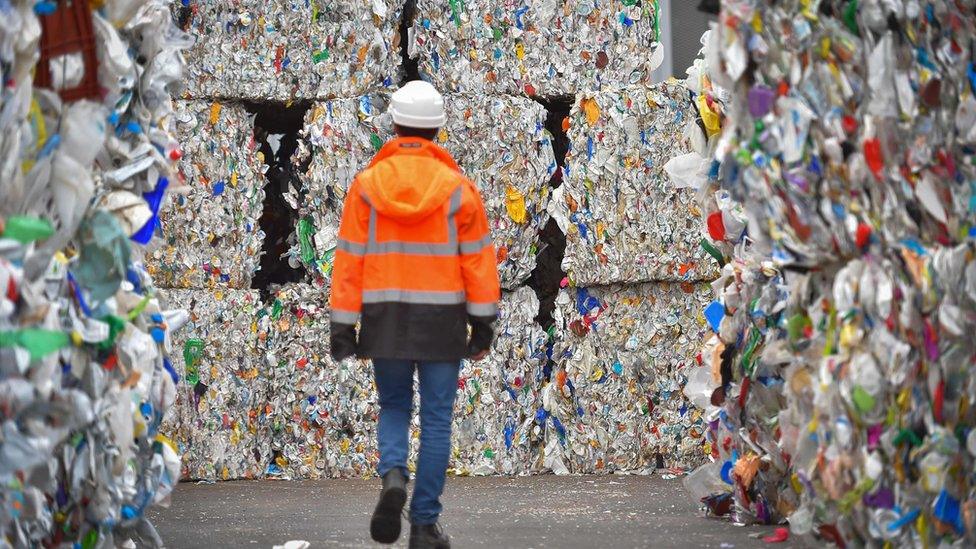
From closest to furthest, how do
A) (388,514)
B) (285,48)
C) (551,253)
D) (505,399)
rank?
(388,514) < (285,48) < (505,399) < (551,253)

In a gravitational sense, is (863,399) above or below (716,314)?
below

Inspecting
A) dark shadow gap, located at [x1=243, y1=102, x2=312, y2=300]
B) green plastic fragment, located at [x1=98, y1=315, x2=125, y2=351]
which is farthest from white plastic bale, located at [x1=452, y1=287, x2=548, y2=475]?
green plastic fragment, located at [x1=98, y1=315, x2=125, y2=351]

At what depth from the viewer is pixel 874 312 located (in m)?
4.06

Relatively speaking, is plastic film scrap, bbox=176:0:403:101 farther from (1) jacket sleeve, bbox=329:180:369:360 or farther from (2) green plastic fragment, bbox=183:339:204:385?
(1) jacket sleeve, bbox=329:180:369:360

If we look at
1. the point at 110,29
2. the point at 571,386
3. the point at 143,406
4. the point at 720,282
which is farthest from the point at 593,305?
the point at 110,29

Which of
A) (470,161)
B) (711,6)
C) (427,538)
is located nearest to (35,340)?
(427,538)

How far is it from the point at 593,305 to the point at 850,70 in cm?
330

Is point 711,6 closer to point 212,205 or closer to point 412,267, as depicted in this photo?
point 412,267

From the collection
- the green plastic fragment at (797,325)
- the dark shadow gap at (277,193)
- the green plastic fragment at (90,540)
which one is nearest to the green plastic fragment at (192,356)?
the dark shadow gap at (277,193)

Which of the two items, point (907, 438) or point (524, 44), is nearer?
point (907, 438)

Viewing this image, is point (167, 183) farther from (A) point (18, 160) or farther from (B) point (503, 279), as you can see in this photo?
(B) point (503, 279)

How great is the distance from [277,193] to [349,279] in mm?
2505

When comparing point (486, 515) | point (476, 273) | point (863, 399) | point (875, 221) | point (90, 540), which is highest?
point (875, 221)

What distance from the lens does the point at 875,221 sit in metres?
4.11
